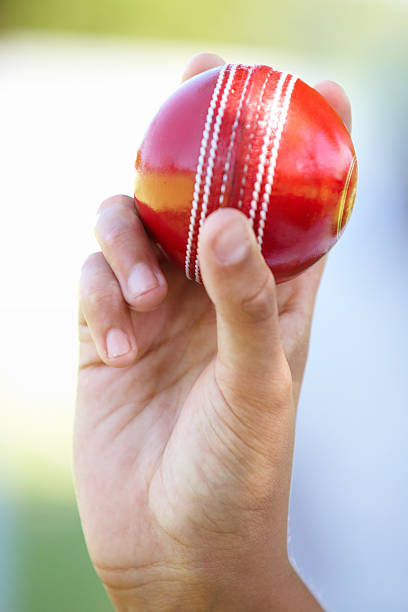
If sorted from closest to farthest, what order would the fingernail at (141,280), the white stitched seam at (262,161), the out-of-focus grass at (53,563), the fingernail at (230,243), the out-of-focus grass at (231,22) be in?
1. the fingernail at (230,243)
2. the white stitched seam at (262,161)
3. the fingernail at (141,280)
4. the out-of-focus grass at (53,563)
5. the out-of-focus grass at (231,22)

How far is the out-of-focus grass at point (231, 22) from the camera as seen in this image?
18.9 ft

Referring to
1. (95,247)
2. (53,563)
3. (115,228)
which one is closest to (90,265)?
(115,228)

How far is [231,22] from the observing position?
19.2 ft

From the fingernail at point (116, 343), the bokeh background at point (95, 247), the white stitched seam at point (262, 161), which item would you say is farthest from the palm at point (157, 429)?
the bokeh background at point (95, 247)

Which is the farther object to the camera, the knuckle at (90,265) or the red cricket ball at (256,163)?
the knuckle at (90,265)

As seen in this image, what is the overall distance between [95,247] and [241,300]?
298cm

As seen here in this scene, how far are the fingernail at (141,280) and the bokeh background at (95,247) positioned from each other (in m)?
1.13

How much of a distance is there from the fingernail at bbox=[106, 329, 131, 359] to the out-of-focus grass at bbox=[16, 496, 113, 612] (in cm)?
165

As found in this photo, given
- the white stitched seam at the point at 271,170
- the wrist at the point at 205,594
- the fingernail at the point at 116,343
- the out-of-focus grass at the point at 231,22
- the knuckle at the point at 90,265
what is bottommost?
the wrist at the point at 205,594

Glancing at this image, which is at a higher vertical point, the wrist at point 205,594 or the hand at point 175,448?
the hand at point 175,448

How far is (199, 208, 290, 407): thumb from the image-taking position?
0.71 meters

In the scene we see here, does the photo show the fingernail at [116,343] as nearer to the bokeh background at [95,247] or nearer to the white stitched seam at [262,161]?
the white stitched seam at [262,161]

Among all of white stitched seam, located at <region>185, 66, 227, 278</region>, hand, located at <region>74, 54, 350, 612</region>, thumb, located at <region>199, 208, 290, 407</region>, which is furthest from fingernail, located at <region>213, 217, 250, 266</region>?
white stitched seam, located at <region>185, 66, 227, 278</region>

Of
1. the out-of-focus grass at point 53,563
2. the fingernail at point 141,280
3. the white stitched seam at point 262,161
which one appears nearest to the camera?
the white stitched seam at point 262,161
